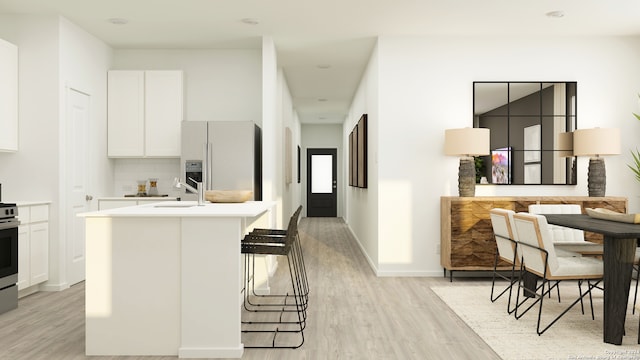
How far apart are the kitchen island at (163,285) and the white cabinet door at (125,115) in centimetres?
318

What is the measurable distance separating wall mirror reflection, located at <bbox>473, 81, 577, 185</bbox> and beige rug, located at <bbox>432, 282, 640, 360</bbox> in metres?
1.49

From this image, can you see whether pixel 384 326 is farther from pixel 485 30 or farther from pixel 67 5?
pixel 67 5

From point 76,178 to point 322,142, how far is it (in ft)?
30.9

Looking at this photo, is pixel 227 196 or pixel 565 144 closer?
pixel 227 196

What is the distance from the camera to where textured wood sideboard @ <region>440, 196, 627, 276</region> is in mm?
5293

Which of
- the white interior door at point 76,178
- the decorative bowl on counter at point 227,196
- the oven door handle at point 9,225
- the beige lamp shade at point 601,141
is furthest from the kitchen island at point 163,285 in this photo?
the beige lamp shade at point 601,141

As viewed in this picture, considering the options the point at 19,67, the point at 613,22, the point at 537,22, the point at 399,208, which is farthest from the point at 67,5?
the point at 613,22

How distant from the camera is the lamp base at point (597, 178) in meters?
5.38

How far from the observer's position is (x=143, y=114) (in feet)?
20.2

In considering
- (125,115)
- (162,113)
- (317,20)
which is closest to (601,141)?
(317,20)

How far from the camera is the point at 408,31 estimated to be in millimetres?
5605

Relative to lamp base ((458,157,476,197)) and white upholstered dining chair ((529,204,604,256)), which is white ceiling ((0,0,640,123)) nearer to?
lamp base ((458,157,476,197))

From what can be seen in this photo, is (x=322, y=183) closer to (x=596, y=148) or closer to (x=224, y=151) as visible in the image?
(x=224, y=151)

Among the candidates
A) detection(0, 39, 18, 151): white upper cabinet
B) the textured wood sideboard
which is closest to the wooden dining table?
the textured wood sideboard
